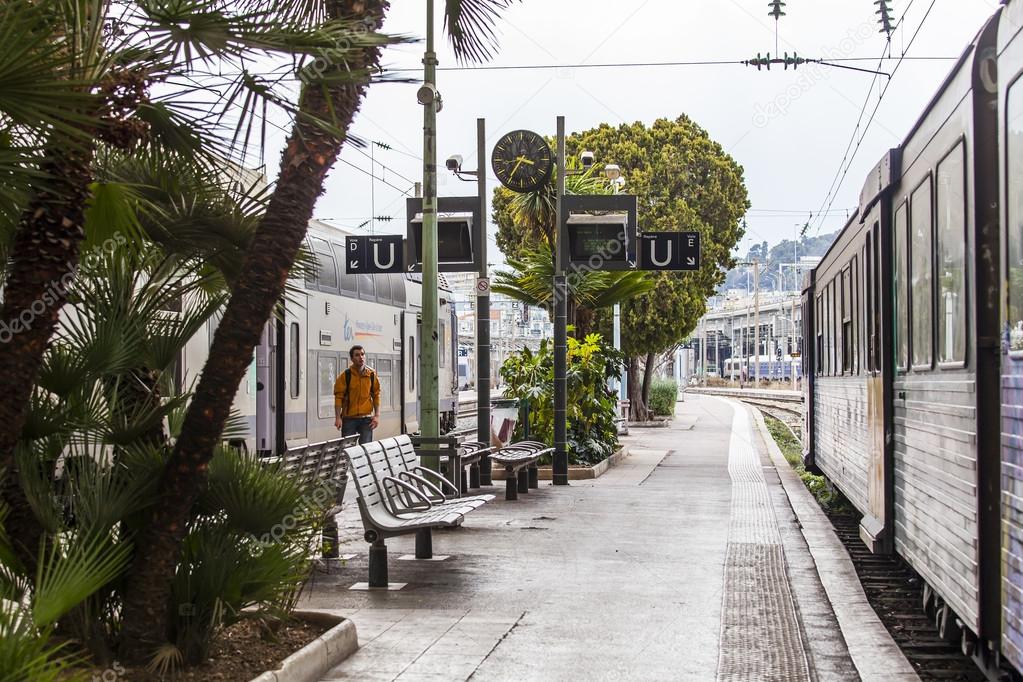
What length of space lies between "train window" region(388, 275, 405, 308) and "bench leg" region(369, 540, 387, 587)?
14.9 meters

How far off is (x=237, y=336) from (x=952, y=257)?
3534 mm

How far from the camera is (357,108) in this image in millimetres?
6391

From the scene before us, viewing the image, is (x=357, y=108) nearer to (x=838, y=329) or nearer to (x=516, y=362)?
(x=838, y=329)

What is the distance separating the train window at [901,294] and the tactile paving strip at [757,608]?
184cm

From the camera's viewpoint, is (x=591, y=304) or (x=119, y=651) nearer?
(x=119, y=651)

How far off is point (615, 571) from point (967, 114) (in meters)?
5.02

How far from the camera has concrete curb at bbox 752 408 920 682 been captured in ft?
21.5

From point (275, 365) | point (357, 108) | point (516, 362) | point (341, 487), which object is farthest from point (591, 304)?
point (357, 108)

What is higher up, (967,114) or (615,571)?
(967,114)

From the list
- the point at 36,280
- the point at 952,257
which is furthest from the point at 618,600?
the point at 36,280

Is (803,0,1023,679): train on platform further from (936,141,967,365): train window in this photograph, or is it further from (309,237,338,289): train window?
(309,237,338,289): train window

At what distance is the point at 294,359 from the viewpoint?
1842 centimetres

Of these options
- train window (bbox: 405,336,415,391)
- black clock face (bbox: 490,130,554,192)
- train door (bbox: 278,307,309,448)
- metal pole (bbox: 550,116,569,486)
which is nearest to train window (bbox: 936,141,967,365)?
metal pole (bbox: 550,116,569,486)

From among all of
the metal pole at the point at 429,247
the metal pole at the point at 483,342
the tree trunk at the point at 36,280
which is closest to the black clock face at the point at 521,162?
the metal pole at the point at 483,342
